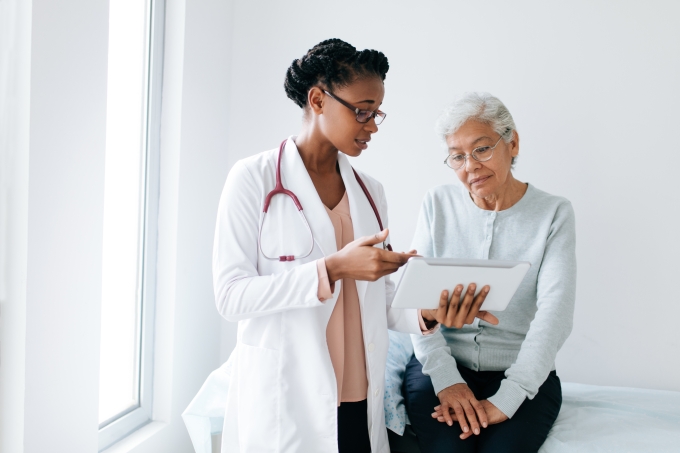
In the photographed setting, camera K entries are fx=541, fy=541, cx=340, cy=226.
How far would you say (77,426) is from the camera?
151cm

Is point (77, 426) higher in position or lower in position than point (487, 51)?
lower

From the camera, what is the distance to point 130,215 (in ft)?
6.64

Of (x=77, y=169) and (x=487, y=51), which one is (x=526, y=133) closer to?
(x=487, y=51)

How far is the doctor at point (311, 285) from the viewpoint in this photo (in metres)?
1.19

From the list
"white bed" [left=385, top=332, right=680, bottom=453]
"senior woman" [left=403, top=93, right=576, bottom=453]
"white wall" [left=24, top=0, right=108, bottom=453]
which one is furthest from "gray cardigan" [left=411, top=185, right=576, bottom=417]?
"white wall" [left=24, top=0, right=108, bottom=453]

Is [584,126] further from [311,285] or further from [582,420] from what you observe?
[311,285]

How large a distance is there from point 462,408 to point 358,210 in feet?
1.98

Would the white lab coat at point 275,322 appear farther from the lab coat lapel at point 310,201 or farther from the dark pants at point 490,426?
the dark pants at point 490,426

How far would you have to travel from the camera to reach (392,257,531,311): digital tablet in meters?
1.17

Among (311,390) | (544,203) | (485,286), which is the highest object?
(544,203)

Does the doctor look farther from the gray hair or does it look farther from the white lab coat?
the gray hair

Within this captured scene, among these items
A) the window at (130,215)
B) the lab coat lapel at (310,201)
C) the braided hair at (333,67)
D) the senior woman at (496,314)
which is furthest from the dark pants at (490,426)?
the window at (130,215)

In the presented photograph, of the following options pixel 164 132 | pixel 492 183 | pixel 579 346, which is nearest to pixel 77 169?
pixel 164 132

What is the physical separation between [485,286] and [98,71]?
1.20 meters
